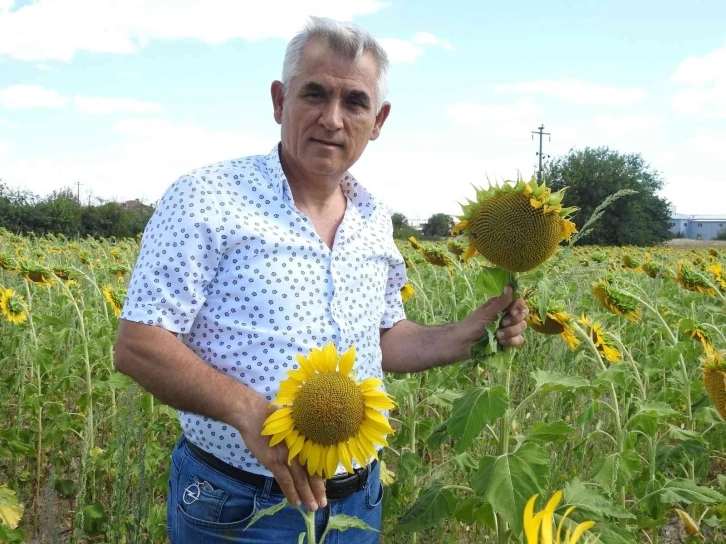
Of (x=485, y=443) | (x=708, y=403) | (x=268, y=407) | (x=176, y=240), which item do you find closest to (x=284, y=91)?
(x=176, y=240)

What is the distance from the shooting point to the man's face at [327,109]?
1.95 m

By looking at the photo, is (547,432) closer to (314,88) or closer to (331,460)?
(331,460)

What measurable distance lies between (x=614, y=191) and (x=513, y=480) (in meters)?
46.0

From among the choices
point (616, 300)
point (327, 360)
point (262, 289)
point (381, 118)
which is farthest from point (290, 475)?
point (616, 300)

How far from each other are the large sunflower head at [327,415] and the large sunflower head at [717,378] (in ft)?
3.78

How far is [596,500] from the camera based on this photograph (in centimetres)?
206

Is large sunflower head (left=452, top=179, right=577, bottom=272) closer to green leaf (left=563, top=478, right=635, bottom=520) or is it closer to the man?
the man

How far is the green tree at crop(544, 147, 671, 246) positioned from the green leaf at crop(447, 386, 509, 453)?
41.1m

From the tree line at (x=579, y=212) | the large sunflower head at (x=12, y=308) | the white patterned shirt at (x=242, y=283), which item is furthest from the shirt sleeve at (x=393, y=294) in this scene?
the tree line at (x=579, y=212)

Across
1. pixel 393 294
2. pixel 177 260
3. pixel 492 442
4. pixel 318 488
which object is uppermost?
pixel 177 260

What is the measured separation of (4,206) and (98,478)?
28426 millimetres

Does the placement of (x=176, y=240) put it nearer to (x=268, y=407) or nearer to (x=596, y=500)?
(x=268, y=407)

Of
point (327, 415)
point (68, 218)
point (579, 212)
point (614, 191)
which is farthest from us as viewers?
point (614, 191)

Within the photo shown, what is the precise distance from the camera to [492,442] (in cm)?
306
